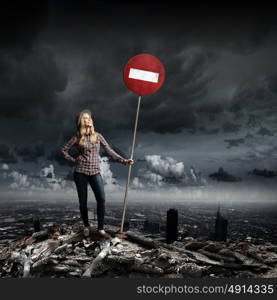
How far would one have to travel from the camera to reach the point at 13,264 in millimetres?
3697

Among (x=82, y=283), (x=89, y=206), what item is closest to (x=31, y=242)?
(x=89, y=206)

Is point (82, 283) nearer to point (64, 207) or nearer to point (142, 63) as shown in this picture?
point (142, 63)

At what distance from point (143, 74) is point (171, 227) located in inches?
105

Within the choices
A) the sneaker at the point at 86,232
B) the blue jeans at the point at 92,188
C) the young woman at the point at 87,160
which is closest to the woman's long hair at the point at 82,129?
the young woman at the point at 87,160

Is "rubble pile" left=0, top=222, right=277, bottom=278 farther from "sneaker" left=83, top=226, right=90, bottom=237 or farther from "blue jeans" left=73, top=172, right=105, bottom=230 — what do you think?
"blue jeans" left=73, top=172, right=105, bottom=230

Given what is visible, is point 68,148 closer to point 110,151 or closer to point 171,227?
point 110,151

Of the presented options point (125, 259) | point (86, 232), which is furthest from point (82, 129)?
point (125, 259)

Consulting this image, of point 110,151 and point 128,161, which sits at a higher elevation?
point 110,151

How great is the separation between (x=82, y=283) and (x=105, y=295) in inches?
11.2

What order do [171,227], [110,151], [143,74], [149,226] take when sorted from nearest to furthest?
[110,151]
[143,74]
[171,227]
[149,226]

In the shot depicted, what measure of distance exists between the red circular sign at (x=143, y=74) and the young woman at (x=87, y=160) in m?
0.75

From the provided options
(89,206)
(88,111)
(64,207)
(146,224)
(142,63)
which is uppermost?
(142,63)

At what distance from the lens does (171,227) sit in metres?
5.20

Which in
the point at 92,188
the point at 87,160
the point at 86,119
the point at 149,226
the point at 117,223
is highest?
the point at 86,119
